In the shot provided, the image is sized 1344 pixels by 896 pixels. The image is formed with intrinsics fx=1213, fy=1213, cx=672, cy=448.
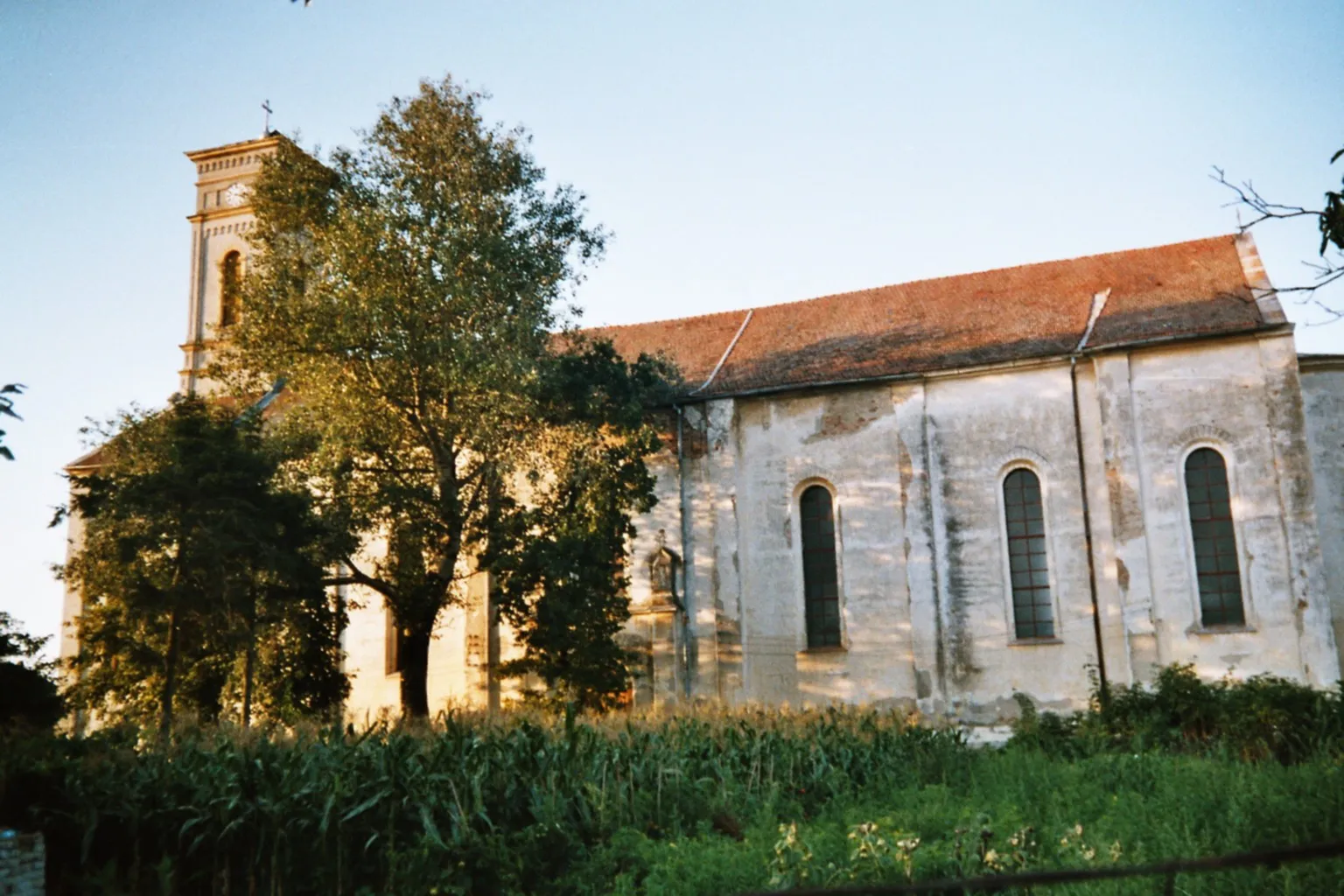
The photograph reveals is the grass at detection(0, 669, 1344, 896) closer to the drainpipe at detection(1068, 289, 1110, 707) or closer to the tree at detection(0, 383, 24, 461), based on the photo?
the tree at detection(0, 383, 24, 461)

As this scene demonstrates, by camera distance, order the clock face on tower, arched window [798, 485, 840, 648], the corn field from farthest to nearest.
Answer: the clock face on tower < arched window [798, 485, 840, 648] < the corn field

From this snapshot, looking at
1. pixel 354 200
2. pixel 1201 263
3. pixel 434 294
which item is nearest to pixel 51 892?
pixel 434 294

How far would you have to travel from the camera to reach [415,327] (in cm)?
2344

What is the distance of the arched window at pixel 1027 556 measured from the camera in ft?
85.3

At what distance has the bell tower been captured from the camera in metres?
34.4

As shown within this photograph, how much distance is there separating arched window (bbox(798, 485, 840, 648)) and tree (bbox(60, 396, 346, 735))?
10.5 metres

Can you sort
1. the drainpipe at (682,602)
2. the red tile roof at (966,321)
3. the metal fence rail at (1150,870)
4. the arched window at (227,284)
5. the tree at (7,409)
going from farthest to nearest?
the arched window at (227,284), the drainpipe at (682,602), the red tile roof at (966,321), the tree at (7,409), the metal fence rail at (1150,870)

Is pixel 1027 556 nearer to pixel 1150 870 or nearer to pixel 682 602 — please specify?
pixel 682 602

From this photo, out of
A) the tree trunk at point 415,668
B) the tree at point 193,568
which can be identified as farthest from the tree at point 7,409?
the tree trunk at point 415,668

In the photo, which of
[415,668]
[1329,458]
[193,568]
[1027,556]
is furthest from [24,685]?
[1329,458]

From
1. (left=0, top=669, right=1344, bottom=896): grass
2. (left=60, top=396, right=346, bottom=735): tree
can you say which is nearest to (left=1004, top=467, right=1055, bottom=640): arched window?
(left=0, top=669, right=1344, bottom=896): grass

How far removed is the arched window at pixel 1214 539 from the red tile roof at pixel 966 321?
9.37 feet

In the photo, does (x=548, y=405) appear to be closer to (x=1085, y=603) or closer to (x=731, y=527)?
(x=731, y=527)

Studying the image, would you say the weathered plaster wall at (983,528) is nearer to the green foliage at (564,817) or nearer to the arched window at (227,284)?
the green foliage at (564,817)
